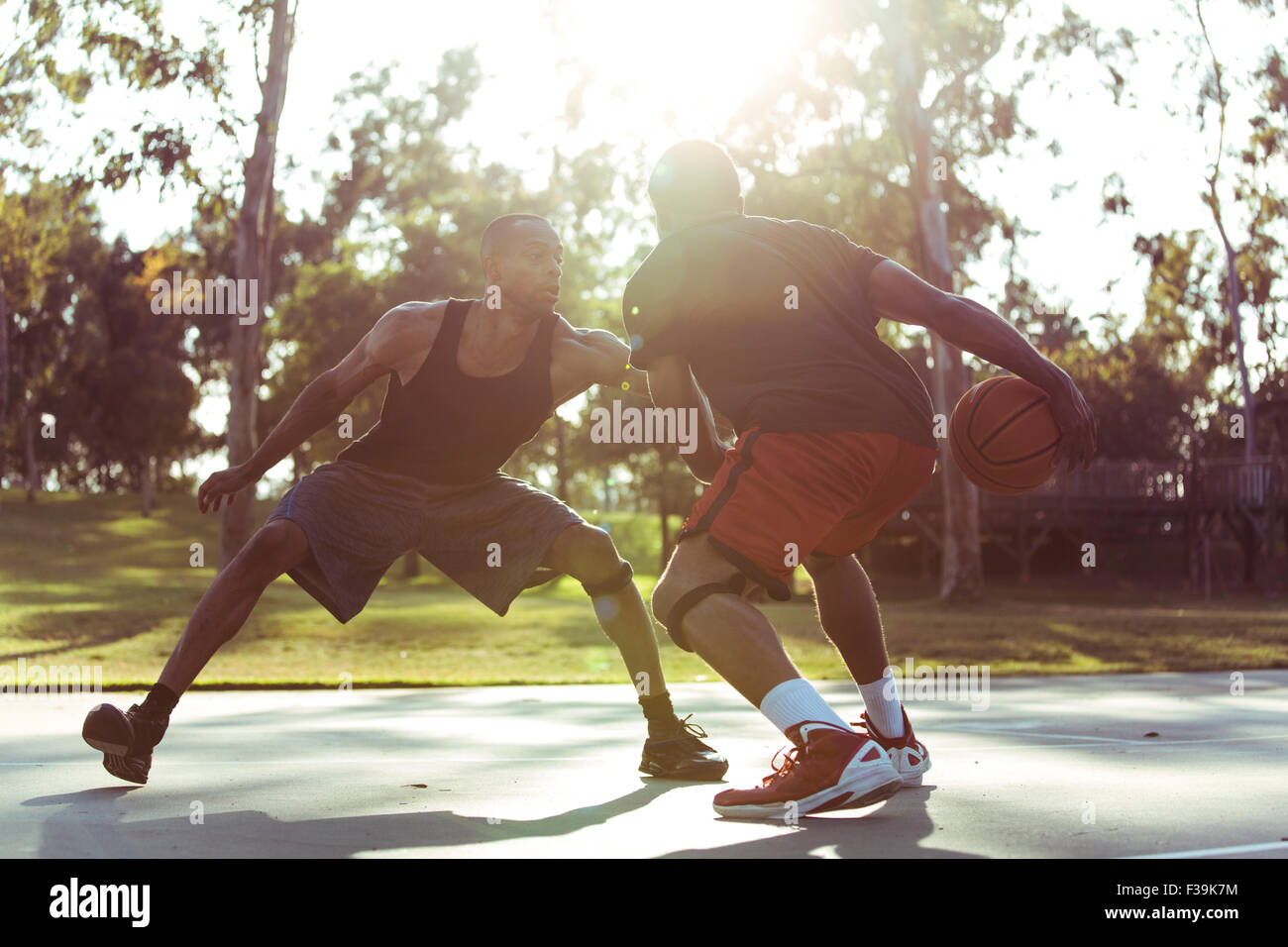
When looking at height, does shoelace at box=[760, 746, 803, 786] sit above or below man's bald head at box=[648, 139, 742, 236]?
below

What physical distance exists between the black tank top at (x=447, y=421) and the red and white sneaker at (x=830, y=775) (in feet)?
5.71

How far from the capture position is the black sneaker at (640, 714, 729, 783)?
444cm

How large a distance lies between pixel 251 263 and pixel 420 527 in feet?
40.4

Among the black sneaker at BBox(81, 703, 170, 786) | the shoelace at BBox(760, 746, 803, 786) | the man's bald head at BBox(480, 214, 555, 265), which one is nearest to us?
the shoelace at BBox(760, 746, 803, 786)

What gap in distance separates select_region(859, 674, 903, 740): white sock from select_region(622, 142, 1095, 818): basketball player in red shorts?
44 cm

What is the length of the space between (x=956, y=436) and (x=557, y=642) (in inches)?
473

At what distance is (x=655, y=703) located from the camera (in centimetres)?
456

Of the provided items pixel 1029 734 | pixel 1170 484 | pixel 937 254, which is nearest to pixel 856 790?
pixel 1029 734

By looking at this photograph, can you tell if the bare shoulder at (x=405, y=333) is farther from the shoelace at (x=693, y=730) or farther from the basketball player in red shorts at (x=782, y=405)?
the shoelace at (x=693, y=730)

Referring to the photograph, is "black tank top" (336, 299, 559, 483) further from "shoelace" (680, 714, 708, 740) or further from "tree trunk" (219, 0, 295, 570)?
"tree trunk" (219, 0, 295, 570)

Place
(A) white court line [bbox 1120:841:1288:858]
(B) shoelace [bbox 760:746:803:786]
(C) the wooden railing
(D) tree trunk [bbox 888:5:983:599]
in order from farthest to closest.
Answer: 1. (C) the wooden railing
2. (D) tree trunk [bbox 888:5:983:599]
3. (B) shoelace [bbox 760:746:803:786]
4. (A) white court line [bbox 1120:841:1288:858]

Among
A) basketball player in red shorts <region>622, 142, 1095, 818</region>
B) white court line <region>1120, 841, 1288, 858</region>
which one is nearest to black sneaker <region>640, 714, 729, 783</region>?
basketball player in red shorts <region>622, 142, 1095, 818</region>

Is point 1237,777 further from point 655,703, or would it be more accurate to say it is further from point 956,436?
point 655,703

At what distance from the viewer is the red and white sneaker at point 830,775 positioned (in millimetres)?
3389
